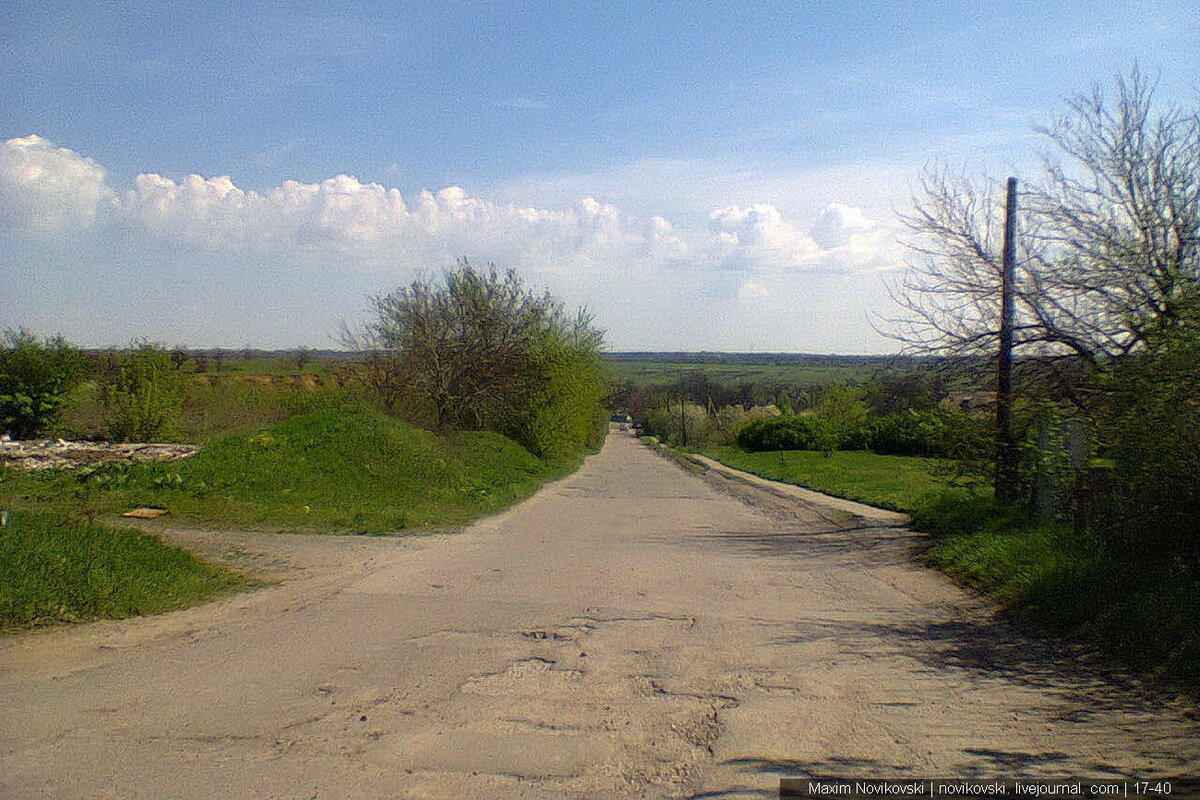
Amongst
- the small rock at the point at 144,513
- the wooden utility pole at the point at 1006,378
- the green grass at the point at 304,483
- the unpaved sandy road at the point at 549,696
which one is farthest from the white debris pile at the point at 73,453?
the wooden utility pole at the point at 1006,378

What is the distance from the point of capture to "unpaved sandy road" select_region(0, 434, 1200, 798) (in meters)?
4.52

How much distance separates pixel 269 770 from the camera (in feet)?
14.7

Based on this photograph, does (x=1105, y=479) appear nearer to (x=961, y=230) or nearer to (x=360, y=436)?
(x=961, y=230)

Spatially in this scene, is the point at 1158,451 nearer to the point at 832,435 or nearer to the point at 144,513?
the point at 144,513

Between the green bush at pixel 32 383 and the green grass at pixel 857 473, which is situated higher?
the green bush at pixel 32 383

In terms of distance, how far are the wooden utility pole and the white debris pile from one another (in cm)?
1534

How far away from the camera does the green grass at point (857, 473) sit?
20703 mm

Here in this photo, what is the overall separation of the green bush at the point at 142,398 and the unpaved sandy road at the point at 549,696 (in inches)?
630

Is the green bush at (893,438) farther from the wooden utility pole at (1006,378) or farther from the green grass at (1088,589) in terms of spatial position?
the green grass at (1088,589)

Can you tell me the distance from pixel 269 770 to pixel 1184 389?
8299 millimetres

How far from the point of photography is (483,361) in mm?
33719

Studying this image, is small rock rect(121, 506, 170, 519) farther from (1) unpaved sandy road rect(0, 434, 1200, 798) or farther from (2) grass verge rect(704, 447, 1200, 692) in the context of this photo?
(2) grass verge rect(704, 447, 1200, 692)

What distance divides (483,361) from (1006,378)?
22.6 metres

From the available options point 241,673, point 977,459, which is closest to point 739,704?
point 241,673
